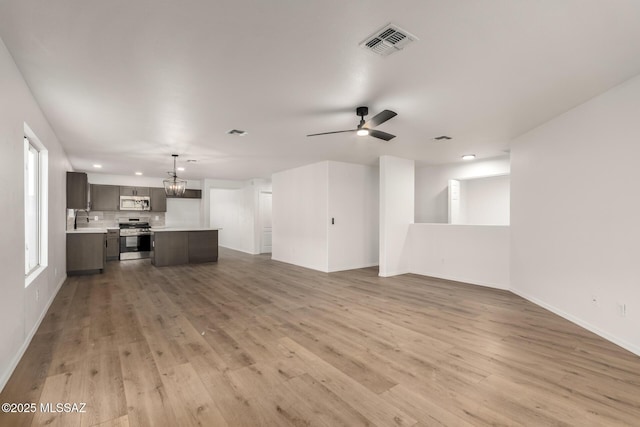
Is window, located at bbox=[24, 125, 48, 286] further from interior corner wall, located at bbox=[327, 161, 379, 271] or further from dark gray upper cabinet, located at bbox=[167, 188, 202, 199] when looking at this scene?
dark gray upper cabinet, located at bbox=[167, 188, 202, 199]

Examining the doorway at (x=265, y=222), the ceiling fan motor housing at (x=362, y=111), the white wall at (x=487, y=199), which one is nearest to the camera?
the ceiling fan motor housing at (x=362, y=111)

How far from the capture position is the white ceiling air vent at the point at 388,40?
2.00 metres

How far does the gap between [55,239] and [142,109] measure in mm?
2786

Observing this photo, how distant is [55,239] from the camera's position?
4.53 metres

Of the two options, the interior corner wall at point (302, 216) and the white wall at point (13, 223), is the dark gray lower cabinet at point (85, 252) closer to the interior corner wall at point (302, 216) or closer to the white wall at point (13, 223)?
the white wall at point (13, 223)

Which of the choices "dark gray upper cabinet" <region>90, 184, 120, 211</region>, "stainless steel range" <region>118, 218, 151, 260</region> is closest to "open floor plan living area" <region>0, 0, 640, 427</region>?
"stainless steel range" <region>118, 218, 151, 260</region>

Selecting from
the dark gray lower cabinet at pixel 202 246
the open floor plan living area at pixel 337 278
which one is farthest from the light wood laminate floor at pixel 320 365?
the dark gray lower cabinet at pixel 202 246

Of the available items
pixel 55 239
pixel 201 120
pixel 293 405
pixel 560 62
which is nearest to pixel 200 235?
pixel 55 239

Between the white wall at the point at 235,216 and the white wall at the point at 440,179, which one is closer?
the white wall at the point at 440,179

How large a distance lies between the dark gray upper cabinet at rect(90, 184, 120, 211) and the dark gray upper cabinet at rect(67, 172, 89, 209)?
2001 millimetres

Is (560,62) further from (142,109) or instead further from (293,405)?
(142,109)

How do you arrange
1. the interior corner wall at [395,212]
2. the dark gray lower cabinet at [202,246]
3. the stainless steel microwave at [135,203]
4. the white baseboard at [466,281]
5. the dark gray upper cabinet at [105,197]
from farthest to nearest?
the stainless steel microwave at [135,203], the dark gray upper cabinet at [105,197], the dark gray lower cabinet at [202,246], the interior corner wall at [395,212], the white baseboard at [466,281]

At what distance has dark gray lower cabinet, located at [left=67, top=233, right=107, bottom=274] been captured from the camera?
601 cm

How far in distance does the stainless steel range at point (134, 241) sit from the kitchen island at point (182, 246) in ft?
3.81
